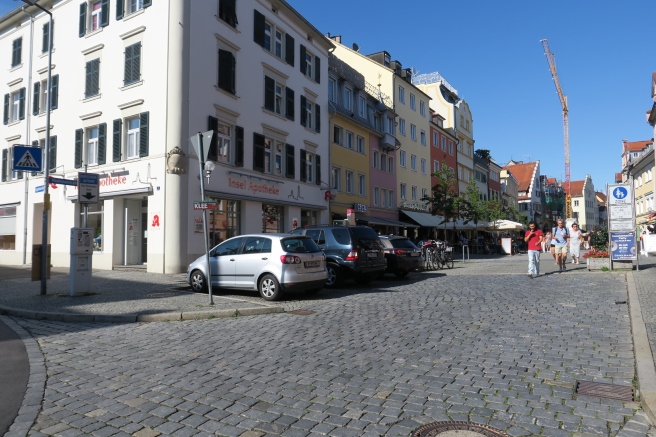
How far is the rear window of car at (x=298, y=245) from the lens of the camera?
11.4 m

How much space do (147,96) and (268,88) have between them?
6.84 m

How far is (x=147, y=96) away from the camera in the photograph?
776 inches

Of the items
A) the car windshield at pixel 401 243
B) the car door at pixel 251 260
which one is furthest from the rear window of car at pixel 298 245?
the car windshield at pixel 401 243

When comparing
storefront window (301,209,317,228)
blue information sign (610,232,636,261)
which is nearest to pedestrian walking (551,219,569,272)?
blue information sign (610,232,636,261)

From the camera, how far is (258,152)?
77.5 ft

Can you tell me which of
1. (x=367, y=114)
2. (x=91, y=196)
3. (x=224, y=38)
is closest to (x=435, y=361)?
(x=91, y=196)

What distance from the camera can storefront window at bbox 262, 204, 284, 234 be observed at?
24328mm

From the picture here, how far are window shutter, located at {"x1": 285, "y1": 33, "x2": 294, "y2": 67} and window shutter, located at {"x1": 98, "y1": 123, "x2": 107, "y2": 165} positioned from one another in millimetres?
10323

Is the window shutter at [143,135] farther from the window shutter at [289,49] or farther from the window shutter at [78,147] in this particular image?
the window shutter at [289,49]

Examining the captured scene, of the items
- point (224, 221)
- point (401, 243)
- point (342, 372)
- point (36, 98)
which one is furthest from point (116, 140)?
point (342, 372)

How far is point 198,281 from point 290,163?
46.8 feet

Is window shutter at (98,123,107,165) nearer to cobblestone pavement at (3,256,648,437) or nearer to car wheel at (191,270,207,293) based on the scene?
car wheel at (191,270,207,293)

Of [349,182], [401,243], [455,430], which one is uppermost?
[349,182]

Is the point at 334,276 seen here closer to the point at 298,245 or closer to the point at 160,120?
the point at 298,245
